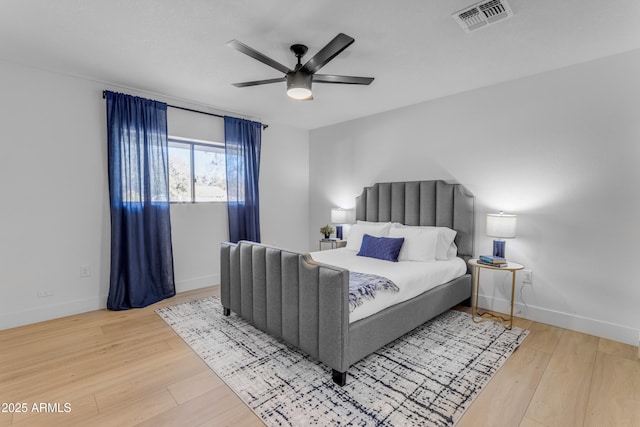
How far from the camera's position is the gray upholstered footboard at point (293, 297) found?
200cm

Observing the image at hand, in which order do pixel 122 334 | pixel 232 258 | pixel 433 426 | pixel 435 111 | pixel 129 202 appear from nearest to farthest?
1. pixel 433 426
2. pixel 122 334
3. pixel 232 258
4. pixel 129 202
5. pixel 435 111

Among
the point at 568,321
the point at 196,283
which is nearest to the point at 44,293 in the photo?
the point at 196,283

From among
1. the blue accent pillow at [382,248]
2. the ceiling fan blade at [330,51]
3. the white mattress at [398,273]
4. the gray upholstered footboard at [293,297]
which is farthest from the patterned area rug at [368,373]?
the ceiling fan blade at [330,51]

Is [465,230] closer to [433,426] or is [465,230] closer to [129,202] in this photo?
[433,426]

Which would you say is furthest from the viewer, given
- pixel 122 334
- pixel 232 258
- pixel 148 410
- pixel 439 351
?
pixel 232 258

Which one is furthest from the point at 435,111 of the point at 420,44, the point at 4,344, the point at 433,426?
the point at 4,344

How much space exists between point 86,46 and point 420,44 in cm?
285

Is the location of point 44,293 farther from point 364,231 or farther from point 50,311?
point 364,231

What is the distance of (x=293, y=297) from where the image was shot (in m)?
2.32

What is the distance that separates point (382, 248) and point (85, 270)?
3328 mm

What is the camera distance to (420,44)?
8.23 ft

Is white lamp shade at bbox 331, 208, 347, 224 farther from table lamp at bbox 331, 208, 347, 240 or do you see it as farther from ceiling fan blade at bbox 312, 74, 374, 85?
ceiling fan blade at bbox 312, 74, 374, 85

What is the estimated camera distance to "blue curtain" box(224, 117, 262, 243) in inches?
172

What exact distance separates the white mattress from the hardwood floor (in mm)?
830
